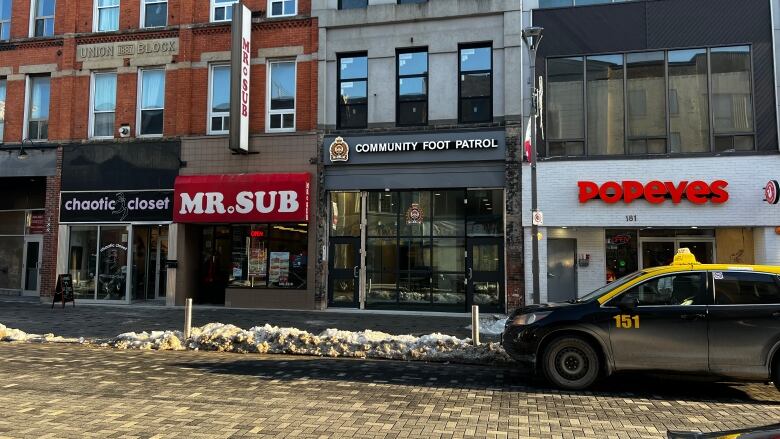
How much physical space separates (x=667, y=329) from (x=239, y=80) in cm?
1362

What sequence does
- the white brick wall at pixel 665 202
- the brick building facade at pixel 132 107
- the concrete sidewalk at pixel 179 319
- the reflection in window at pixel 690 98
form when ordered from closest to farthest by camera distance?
the concrete sidewalk at pixel 179 319 → the white brick wall at pixel 665 202 → the reflection in window at pixel 690 98 → the brick building facade at pixel 132 107

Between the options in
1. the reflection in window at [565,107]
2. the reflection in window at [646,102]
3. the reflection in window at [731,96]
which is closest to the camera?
the reflection in window at [731,96]

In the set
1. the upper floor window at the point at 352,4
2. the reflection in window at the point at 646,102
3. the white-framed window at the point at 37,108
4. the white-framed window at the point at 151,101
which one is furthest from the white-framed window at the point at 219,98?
the reflection in window at the point at 646,102

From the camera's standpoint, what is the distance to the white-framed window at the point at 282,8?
57.3 ft

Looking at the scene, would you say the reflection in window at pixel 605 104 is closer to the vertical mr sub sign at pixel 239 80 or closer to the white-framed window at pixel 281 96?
the white-framed window at pixel 281 96

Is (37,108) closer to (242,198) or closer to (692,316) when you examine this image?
(242,198)

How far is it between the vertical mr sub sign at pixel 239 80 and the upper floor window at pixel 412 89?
4749 millimetres

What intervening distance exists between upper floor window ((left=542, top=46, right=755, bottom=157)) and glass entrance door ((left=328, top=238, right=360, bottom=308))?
6.36m

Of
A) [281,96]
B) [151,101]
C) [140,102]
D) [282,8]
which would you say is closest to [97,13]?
[140,102]

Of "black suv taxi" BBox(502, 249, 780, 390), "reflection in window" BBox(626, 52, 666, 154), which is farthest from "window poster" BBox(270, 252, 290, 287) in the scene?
"reflection in window" BBox(626, 52, 666, 154)

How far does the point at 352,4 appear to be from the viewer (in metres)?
17.1

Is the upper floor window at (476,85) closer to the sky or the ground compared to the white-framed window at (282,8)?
closer to the ground

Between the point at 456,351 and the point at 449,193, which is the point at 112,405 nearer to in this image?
the point at 456,351

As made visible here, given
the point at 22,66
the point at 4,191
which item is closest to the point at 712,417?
the point at 22,66
